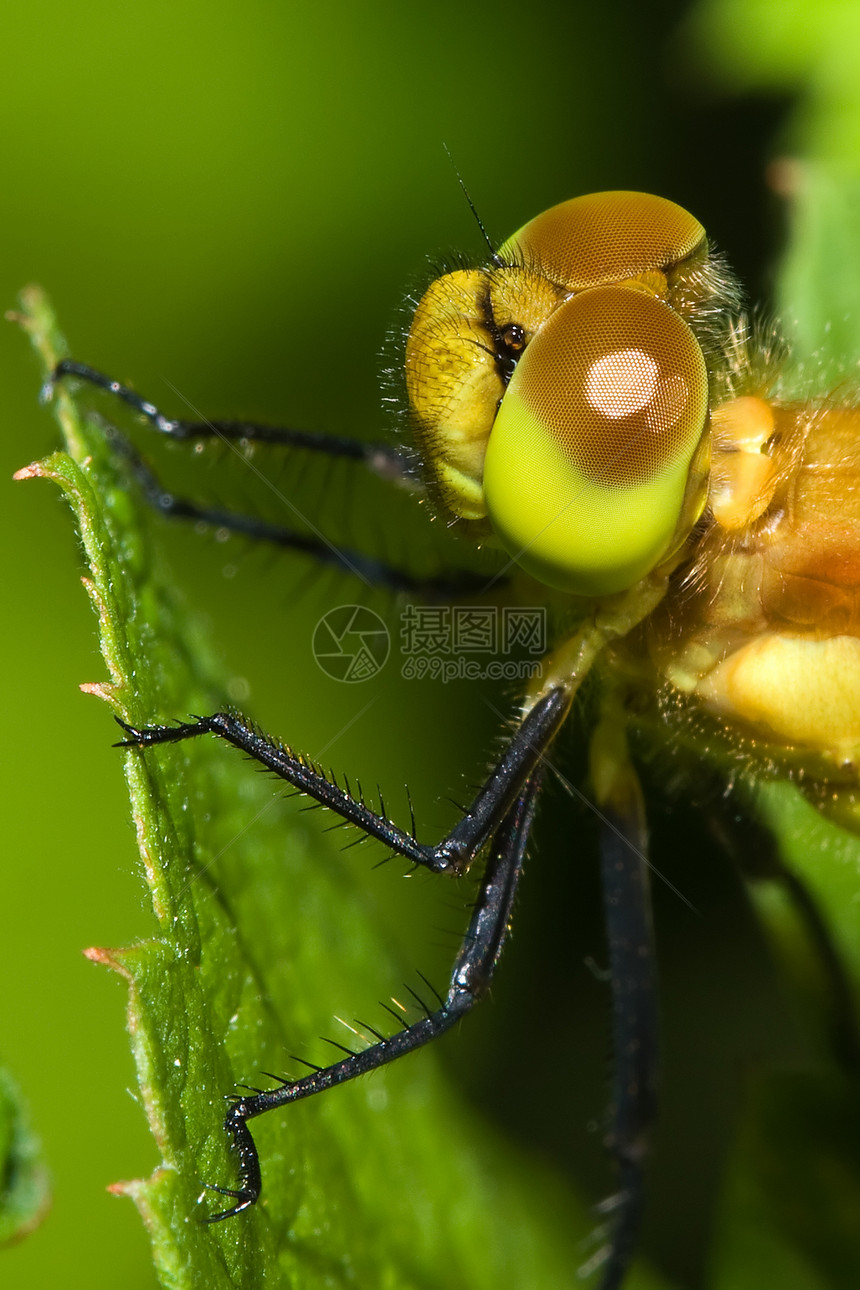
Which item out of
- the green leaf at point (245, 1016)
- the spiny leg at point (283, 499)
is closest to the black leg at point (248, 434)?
the spiny leg at point (283, 499)

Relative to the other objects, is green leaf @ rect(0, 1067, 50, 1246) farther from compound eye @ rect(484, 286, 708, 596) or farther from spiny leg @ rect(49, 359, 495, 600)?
spiny leg @ rect(49, 359, 495, 600)

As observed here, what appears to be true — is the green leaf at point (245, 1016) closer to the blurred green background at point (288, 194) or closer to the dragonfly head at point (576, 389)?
the dragonfly head at point (576, 389)

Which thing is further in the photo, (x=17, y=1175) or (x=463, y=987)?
(x=463, y=987)

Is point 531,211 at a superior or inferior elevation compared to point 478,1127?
superior

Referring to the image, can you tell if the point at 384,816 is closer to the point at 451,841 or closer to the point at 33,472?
the point at 451,841

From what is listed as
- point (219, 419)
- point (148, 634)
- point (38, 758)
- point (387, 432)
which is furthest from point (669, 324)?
point (38, 758)

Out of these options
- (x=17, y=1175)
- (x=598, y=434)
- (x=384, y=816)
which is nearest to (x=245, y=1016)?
(x=384, y=816)

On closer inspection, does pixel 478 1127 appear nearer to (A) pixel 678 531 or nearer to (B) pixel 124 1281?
(B) pixel 124 1281
